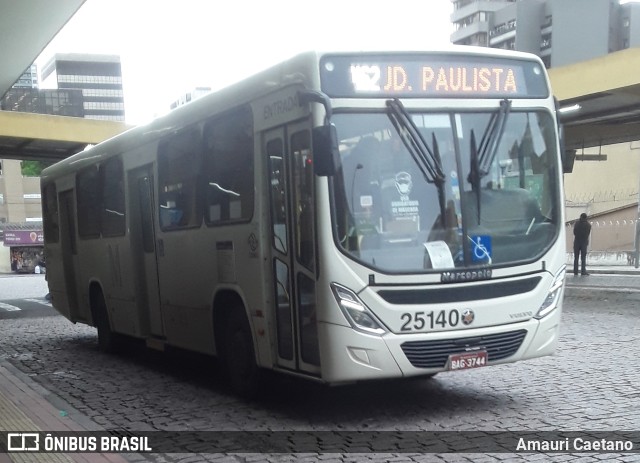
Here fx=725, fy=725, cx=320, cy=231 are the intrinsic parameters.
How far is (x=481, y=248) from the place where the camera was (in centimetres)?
638

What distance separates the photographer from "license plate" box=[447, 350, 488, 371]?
6156 mm

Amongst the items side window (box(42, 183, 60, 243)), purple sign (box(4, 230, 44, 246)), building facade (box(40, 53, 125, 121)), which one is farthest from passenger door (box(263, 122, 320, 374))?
building facade (box(40, 53, 125, 121))

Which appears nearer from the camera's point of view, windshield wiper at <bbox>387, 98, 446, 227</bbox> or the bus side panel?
windshield wiper at <bbox>387, 98, 446, 227</bbox>

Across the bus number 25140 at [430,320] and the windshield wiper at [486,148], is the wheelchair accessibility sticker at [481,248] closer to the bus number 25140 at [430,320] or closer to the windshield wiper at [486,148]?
the windshield wiper at [486,148]

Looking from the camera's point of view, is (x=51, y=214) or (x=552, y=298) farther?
(x=51, y=214)

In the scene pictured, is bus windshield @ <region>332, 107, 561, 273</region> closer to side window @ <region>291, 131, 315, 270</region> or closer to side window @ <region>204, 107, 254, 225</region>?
side window @ <region>291, 131, 315, 270</region>

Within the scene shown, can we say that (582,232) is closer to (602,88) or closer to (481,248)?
(602,88)

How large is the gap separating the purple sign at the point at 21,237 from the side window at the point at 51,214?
54.5 metres

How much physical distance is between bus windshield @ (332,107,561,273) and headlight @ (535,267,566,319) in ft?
1.17

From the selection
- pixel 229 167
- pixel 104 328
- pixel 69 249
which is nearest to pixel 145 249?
pixel 104 328

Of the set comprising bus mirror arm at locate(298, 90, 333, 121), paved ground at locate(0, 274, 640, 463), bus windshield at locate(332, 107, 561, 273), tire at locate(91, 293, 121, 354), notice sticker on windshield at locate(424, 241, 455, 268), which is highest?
bus mirror arm at locate(298, 90, 333, 121)

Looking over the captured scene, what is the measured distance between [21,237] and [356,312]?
65490 mm

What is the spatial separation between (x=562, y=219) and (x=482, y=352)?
1527mm

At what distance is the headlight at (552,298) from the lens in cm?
665
